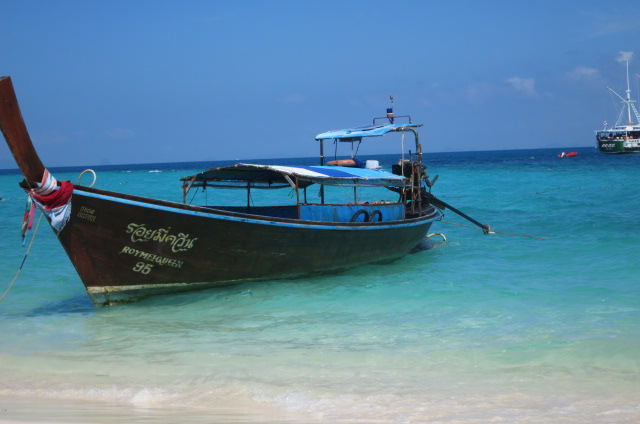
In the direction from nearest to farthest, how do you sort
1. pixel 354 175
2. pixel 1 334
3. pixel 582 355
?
1. pixel 582 355
2. pixel 1 334
3. pixel 354 175

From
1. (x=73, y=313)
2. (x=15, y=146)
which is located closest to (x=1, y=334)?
(x=73, y=313)

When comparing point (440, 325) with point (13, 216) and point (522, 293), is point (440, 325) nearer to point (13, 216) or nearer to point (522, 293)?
point (522, 293)

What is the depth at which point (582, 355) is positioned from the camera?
6.53 m

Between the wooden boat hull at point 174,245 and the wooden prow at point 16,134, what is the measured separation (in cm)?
69

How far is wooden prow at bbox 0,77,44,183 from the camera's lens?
704cm

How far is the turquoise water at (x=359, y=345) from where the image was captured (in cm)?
520

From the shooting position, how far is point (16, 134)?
7250mm

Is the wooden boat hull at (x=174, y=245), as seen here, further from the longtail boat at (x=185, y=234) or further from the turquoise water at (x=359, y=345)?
the turquoise water at (x=359, y=345)

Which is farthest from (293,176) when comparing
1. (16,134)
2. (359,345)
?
(16,134)

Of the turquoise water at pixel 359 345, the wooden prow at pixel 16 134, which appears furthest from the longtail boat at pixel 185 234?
the turquoise water at pixel 359 345

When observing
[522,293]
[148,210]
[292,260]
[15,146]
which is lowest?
[522,293]

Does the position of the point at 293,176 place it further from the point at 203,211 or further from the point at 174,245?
the point at 174,245

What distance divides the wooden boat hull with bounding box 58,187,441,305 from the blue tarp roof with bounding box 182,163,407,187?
86cm

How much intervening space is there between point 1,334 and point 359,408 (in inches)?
207
